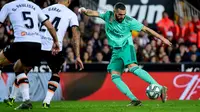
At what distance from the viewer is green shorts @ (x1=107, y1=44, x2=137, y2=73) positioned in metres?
14.3

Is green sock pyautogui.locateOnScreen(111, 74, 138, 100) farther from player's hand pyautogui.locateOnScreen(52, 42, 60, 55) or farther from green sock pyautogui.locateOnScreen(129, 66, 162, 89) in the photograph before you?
player's hand pyautogui.locateOnScreen(52, 42, 60, 55)

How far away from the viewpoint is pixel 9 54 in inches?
516

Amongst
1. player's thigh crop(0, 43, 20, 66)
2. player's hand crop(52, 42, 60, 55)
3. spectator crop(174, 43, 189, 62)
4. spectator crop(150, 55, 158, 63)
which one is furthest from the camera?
spectator crop(174, 43, 189, 62)

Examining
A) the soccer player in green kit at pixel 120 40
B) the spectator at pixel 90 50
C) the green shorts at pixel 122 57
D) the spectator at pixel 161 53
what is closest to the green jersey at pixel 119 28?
the soccer player in green kit at pixel 120 40

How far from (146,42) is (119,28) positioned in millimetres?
9673

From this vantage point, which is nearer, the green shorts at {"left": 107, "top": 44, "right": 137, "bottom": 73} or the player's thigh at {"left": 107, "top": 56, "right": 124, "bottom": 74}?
the green shorts at {"left": 107, "top": 44, "right": 137, "bottom": 73}

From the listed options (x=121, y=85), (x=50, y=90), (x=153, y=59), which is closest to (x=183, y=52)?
(x=153, y=59)

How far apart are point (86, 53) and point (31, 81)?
3022 mm

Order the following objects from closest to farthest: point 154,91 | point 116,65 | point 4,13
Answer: point 4,13 → point 154,91 → point 116,65

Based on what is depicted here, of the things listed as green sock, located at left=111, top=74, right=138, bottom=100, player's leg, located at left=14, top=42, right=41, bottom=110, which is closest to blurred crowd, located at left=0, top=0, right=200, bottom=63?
green sock, located at left=111, top=74, right=138, bottom=100

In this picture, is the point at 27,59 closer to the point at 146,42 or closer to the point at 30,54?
the point at 30,54

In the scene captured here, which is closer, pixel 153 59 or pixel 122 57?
pixel 122 57

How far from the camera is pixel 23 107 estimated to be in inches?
506

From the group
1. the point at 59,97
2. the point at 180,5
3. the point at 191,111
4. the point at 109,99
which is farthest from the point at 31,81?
the point at 180,5
